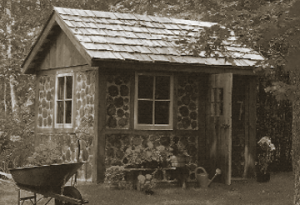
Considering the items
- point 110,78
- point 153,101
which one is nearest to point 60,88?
point 110,78

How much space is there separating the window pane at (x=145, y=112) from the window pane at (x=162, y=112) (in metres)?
0.16

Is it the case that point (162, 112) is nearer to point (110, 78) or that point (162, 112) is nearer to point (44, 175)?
point (110, 78)

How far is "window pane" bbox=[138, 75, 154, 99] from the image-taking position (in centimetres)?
1328

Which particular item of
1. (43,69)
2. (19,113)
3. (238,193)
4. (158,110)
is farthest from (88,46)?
(19,113)

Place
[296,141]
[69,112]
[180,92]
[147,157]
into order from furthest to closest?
[69,112]
[180,92]
[147,157]
[296,141]

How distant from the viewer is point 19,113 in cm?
1877

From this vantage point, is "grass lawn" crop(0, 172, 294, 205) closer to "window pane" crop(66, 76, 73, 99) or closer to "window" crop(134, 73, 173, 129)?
"window" crop(134, 73, 173, 129)

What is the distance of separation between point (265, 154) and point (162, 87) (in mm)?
3913

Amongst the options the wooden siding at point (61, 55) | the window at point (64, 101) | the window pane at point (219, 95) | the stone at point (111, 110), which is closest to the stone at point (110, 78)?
the stone at point (111, 110)

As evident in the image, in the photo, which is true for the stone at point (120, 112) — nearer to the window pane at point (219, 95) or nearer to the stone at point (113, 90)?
the stone at point (113, 90)

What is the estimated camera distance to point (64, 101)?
14.3 meters

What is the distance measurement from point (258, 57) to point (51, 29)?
543cm

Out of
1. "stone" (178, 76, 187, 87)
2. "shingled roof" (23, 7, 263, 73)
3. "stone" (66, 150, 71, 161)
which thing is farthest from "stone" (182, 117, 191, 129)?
"stone" (66, 150, 71, 161)

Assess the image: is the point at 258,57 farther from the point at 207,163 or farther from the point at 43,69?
the point at 43,69
